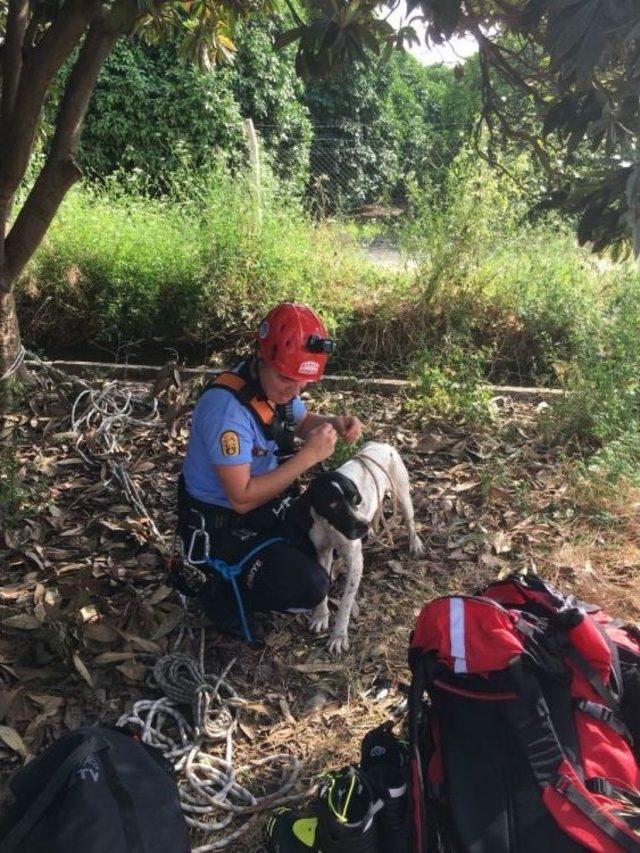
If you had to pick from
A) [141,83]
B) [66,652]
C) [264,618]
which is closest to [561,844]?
[264,618]

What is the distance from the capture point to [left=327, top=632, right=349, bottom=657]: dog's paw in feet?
11.1

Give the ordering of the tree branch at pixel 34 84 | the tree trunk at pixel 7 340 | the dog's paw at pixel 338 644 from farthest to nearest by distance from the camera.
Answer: the tree trunk at pixel 7 340
the tree branch at pixel 34 84
the dog's paw at pixel 338 644

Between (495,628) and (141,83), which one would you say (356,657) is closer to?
(495,628)

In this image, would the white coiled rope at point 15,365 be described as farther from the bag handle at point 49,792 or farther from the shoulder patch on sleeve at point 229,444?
the bag handle at point 49,792

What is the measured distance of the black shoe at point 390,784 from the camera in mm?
2180

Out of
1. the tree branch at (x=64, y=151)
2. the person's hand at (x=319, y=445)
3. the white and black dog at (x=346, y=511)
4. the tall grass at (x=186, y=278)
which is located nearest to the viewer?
the person's hand at (x=319, y=445)

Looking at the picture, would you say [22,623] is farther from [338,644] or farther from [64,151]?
[64,151]

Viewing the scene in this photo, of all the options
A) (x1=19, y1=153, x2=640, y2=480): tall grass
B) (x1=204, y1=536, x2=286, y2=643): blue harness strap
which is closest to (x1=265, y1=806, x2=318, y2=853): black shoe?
(x1=204, y1=536, x2=286, y2=643): blue harness strap

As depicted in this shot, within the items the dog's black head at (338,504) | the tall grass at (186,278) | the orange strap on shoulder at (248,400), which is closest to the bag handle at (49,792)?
the dog's black head at (338,504)

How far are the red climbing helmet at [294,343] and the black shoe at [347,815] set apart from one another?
1.58 meters

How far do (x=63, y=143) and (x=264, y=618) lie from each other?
129 inches

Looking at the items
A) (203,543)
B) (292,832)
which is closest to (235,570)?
(203,543)

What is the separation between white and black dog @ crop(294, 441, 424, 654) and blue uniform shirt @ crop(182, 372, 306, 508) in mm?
303

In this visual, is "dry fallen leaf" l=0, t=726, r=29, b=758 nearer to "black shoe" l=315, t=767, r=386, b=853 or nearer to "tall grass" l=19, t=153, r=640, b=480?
"black shoe" l=315, t=767, r=386, b=853
